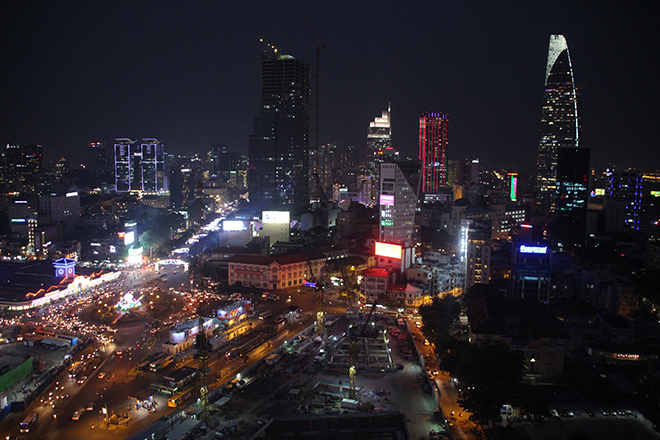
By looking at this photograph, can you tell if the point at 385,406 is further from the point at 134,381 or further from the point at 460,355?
the point at 134,381

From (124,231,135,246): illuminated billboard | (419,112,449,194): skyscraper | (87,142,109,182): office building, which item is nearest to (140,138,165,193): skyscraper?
(87,142,109,182): office building

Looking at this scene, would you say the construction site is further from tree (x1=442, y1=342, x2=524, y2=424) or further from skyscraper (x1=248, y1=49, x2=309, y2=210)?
skyscraper (x1=248, y1=49, x2=309, y2=210)

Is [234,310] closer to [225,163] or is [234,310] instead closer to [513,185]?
[513,185]

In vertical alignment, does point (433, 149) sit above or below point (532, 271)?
above

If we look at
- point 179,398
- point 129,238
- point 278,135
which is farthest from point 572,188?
point 179,398

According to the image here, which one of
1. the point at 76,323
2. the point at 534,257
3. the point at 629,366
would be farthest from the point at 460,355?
the point at 76,323
